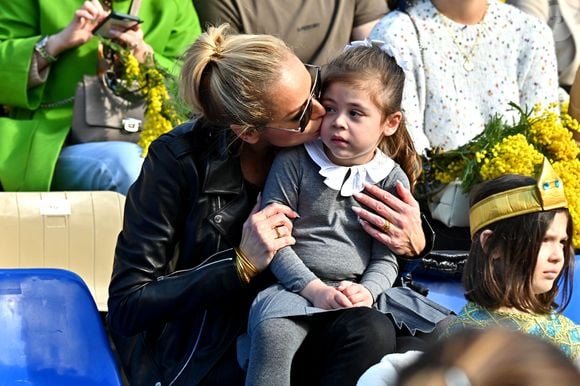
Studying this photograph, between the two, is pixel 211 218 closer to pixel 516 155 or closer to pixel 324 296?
pixel 324 296

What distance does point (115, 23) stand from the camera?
417 centimetres

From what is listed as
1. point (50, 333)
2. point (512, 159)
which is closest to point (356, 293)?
point (50, 333)

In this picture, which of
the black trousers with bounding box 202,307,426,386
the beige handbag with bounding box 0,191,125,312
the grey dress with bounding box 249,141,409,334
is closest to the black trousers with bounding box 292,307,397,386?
the black trousers with bounding box 202,307,426,386

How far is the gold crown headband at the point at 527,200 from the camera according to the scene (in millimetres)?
2637

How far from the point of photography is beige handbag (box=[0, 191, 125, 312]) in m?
3.99

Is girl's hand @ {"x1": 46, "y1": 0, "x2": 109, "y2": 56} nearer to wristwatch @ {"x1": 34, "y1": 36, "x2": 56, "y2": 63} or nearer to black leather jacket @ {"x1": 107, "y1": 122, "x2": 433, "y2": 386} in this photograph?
wristwatch @ {"x1": 34, "y1": 36, "x2": 56, "y2": 63}

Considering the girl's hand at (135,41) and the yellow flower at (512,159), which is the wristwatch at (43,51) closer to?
the girl's hand at (135,41)

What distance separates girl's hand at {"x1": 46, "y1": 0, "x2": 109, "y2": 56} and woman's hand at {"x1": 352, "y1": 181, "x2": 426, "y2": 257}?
1.72 metres

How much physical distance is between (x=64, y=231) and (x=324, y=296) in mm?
1745

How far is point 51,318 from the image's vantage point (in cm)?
307

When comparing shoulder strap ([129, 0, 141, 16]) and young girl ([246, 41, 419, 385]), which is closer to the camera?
young girl ([246, 41, 419, 385])

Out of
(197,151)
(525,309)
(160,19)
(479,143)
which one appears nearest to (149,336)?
(197,151)


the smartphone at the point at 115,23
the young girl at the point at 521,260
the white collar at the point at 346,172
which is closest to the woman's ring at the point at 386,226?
the white collar at the point at 346,172

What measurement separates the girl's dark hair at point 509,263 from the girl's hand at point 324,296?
0.33 m
